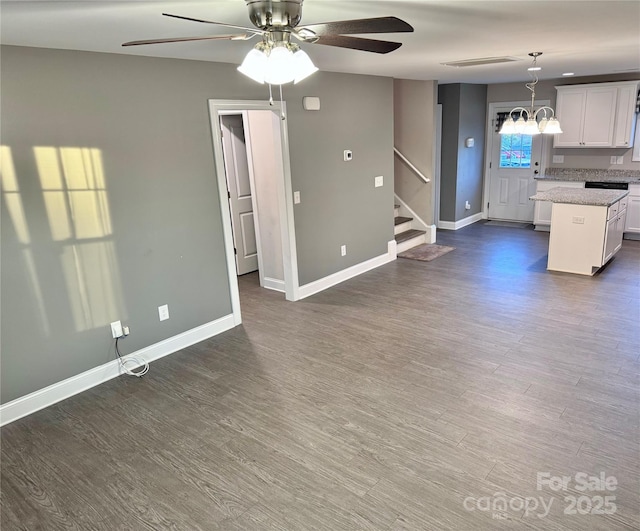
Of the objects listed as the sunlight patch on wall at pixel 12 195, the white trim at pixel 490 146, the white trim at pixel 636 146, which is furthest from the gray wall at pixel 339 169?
the white trim at pixel 636 146

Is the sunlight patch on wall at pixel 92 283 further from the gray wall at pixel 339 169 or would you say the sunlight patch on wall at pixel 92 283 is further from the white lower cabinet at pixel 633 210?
the white lower cabinet at pixel 633 210

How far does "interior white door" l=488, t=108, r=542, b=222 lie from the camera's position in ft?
25.5

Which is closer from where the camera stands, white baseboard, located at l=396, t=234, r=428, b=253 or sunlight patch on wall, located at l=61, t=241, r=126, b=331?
sunlight patch on wall, located at l=61, t=241, r=126, b=331

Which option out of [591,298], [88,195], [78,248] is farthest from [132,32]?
[591,298]

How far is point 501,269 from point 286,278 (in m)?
2.72

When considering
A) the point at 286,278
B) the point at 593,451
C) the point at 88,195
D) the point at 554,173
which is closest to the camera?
the point at 593,451

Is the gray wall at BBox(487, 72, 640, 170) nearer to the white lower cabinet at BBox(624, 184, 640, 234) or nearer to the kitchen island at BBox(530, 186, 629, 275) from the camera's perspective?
the white lower cabinet at BBox(624, 184, 640, 234)

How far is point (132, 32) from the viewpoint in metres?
2.56

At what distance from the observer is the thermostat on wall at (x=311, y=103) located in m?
4.66

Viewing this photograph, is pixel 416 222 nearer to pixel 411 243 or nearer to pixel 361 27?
pixel 411 243

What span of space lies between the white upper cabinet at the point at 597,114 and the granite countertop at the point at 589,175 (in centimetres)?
43

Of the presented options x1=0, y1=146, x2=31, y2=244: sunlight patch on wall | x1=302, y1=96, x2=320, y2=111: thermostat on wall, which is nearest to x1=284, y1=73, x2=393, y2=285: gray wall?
x1=302, y1=96, x2=320, y2=111: thermostat on wall

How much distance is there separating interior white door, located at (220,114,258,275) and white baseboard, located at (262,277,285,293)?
64 cm

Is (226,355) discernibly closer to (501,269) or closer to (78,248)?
(78,248)
